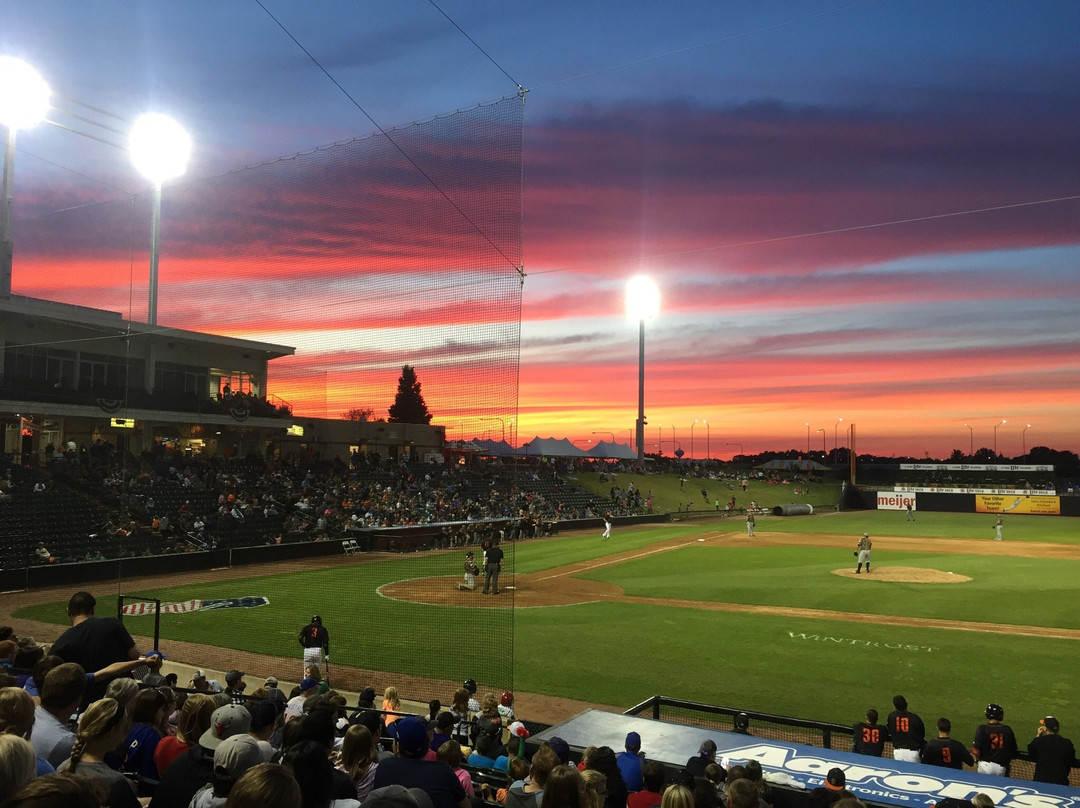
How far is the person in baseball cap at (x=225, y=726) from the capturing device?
4.53 m

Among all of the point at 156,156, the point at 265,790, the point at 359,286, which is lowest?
the point at 265,790

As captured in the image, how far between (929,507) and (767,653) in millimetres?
61442

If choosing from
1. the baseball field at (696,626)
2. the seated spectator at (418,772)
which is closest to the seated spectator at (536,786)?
the seated spectator at (418,772)

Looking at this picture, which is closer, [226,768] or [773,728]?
[226,768]

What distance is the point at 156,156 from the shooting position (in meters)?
19.4

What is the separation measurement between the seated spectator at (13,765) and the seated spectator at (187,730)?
2732 millimetres

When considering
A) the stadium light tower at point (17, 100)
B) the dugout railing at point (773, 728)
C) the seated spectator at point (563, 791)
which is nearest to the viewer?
the seated spectator at point (563, 791)

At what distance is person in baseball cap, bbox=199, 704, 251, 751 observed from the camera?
4.53 metres

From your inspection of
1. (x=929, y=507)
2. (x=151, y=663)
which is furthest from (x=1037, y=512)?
(x=151, y=663)

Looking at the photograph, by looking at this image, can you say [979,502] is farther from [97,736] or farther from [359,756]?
[97,736]

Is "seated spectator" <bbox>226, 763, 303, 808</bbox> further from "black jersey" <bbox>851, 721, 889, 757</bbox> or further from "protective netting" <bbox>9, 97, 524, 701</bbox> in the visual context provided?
"protective netting" <bbox>9, 97, 524, 701</bbox>

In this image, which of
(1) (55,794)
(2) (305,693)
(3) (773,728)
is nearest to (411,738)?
(1) (55,794)

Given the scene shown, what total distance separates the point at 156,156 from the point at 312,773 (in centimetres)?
2001

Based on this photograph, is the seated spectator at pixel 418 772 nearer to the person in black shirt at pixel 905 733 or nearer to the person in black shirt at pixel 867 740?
the person in black shirt at pixel 867 740
